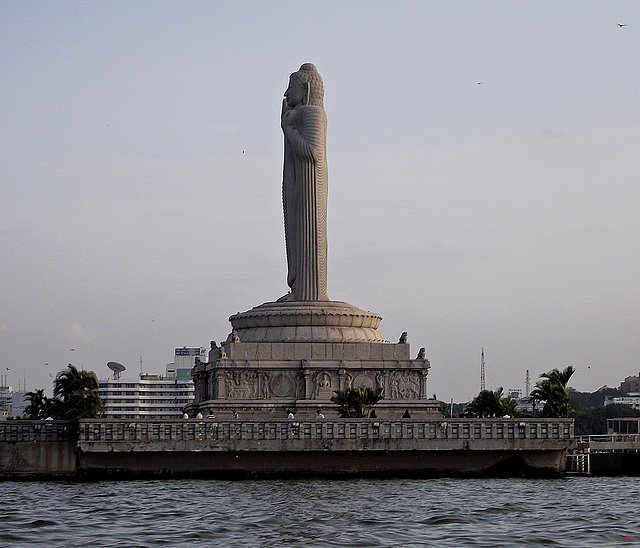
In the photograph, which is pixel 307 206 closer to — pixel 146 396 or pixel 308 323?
pixel 308 323

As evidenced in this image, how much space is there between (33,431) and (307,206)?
20005 millimetres

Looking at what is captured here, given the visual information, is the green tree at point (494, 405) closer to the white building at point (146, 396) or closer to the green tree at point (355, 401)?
the green tree at point (355, 401)

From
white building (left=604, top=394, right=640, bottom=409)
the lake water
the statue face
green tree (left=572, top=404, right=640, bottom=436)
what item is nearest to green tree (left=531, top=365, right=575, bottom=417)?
the lake water

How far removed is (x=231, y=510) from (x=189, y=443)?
1219 cm

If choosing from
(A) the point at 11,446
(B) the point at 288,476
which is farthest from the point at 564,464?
(A) the point at 11,446

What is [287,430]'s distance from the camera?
45.3 meters

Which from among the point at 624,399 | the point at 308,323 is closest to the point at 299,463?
the point at 308,323

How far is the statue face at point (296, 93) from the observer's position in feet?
200

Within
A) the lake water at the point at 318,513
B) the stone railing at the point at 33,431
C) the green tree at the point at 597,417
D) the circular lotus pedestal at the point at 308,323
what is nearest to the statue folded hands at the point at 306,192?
the circular lotus pedestal at the point at 308,323

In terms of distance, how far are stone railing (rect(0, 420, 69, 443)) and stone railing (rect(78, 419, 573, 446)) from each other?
6.10ft

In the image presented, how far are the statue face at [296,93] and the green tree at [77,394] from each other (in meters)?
17.2

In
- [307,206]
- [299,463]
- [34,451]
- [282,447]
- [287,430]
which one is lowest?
[299,463]

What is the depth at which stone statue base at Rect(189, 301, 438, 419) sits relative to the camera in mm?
54188

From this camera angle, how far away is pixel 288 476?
45125 millimetres
